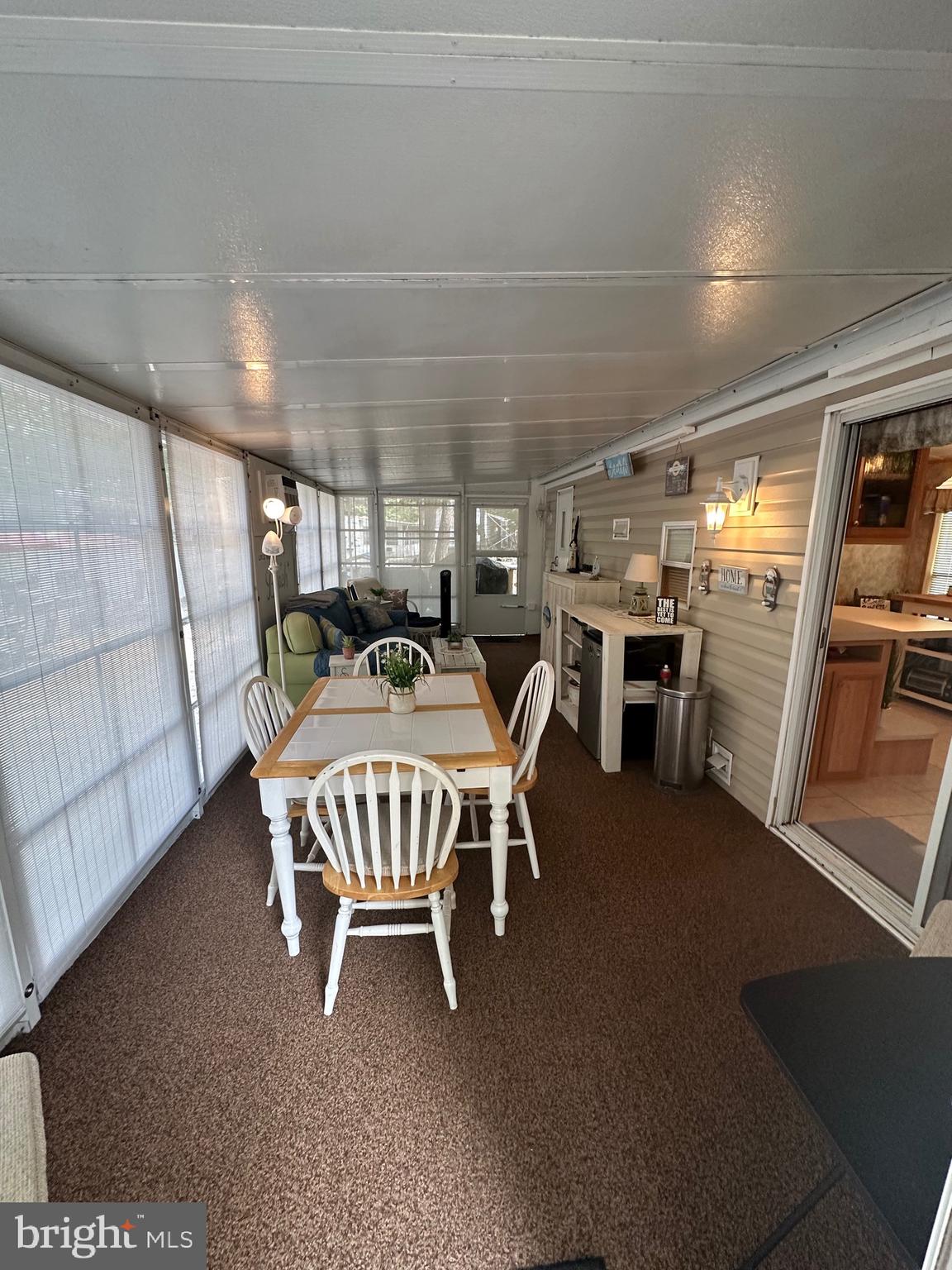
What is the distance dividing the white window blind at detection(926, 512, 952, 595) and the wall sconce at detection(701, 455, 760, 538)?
274 centimetres

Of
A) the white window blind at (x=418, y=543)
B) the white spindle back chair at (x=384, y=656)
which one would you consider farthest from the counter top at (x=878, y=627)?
the white window blind at (x=418, y=543)

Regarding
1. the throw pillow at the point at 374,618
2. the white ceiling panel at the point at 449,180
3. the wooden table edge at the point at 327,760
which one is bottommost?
the throw pillow at the point at 374,618

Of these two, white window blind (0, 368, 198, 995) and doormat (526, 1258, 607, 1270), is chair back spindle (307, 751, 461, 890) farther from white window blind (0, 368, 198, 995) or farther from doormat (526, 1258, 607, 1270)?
white window blind (0, 368, 198, 995)

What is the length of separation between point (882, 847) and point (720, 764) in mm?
898

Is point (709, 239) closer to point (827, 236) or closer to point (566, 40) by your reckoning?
A: point (827, 236)

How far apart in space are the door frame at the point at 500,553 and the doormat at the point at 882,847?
18.5 feet

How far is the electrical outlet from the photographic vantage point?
3232 millimetres

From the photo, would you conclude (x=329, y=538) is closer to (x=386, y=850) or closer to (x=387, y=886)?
(x=386, y=850)

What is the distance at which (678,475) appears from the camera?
11.9ft

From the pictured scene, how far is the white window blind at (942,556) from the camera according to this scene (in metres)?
4.36

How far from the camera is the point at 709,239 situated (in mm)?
1236

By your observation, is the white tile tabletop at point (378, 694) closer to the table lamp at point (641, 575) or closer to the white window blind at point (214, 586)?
the white window blind at point (214, 586)

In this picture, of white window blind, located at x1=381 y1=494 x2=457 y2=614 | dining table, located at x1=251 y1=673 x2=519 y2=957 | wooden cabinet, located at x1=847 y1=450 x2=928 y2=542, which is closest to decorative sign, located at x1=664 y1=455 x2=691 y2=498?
wooden cabinet, located at x1=847 y1=450 x2=928 y2=542

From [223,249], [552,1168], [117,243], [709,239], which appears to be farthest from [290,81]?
[552,1168]
